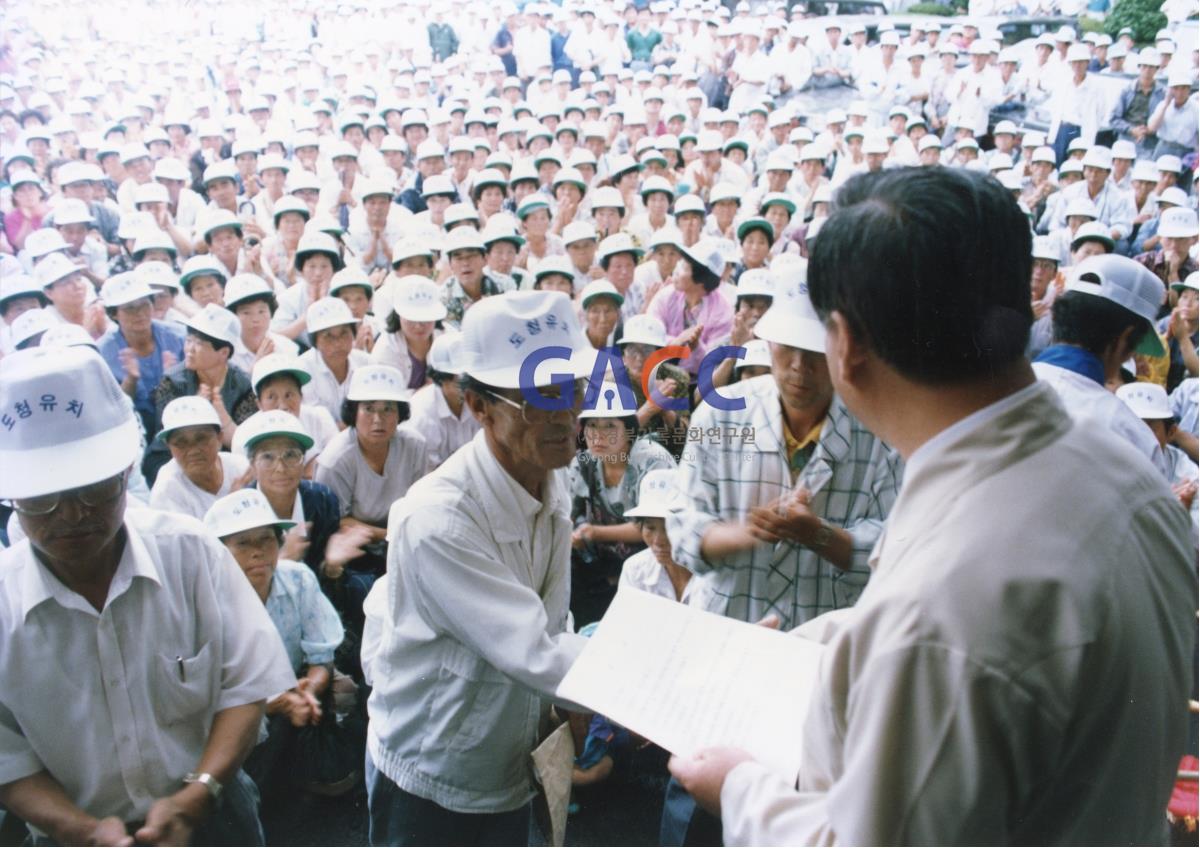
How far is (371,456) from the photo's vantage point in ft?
13.0

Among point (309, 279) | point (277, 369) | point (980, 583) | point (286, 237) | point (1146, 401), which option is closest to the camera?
point (980, 583)

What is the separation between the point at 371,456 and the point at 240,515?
3.86ft

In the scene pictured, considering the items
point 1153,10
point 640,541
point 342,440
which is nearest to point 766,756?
point 640,541

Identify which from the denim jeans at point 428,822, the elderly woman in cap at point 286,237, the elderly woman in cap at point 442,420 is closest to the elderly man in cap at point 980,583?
the denim jeans at point 428,822

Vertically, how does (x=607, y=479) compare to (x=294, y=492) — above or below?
below

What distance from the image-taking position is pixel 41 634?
148 cm

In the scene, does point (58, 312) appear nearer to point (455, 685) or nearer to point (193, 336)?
point (193, 336)

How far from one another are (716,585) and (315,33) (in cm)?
1569

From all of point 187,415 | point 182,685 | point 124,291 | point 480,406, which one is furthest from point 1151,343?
point 124,291

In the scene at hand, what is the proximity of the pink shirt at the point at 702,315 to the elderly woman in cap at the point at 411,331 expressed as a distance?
140 cm

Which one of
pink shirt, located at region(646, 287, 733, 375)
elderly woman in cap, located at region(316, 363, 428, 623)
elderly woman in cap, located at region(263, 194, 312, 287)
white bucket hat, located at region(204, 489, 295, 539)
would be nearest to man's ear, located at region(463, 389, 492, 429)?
white bucket hat, located at region(204, 489, 295, 539)

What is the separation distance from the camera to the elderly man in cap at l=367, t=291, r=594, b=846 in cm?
157

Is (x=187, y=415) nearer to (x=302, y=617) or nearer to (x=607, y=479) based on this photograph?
(x=302, y=617)

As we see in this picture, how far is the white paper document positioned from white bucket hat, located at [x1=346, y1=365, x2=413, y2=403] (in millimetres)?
2532
